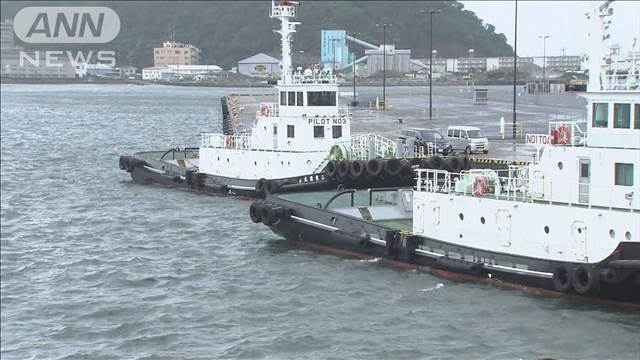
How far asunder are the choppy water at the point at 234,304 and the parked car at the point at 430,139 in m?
10.7

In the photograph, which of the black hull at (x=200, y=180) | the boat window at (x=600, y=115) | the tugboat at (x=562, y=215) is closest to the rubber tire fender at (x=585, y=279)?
the tugboat at (x=562, y=215)

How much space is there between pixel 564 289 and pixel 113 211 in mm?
22402

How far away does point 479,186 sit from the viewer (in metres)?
24.8

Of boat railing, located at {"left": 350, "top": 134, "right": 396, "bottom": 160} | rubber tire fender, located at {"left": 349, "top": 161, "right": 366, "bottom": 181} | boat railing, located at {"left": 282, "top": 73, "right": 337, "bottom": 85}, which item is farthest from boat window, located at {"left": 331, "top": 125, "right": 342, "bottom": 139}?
rubber tire fender, located at {"left": 349, "top": 161, "right": 366, "bottom": 181}

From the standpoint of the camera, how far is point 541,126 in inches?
2479

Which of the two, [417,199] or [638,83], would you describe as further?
[417,199]

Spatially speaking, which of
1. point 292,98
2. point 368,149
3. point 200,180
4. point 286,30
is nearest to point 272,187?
point 292,98

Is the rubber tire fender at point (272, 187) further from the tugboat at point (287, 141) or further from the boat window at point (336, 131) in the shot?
the boat window at point (336, 131)

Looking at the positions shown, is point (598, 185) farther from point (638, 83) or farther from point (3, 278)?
point (3, 278)

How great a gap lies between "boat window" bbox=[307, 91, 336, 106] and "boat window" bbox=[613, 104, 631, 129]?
730 inches

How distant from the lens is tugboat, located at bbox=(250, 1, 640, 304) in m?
21.7

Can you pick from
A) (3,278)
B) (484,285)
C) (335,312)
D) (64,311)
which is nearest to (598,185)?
(484,285)

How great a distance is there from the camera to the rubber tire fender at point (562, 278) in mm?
22094

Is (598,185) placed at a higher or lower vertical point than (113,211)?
higher
